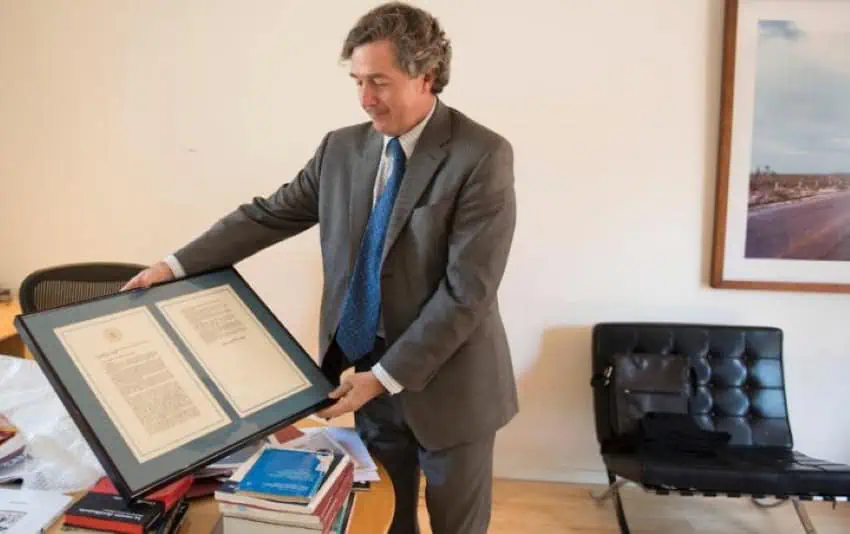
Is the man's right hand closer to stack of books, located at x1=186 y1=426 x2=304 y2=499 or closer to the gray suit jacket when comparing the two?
the gray suit jacket

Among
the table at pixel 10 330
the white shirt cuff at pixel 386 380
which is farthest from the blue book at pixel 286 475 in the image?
the table at pixel 10 330

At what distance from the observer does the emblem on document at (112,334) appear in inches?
49.4

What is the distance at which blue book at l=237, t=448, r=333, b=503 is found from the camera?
1.08 metres

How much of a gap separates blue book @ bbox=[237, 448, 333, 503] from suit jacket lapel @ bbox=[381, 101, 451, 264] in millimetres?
448

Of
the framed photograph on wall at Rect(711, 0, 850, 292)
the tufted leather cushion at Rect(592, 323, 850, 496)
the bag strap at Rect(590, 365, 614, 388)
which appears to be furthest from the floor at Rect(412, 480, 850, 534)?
the framed photograph on wall at Rect(711, 0, 850, 292)

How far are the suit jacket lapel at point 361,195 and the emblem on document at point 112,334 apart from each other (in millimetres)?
492

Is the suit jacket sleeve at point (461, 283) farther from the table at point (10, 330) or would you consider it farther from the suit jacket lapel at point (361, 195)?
the table at point (10, 330)

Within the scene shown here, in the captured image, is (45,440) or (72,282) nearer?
(45,440)

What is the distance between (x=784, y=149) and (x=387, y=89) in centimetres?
177

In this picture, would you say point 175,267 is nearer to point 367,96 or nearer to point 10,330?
point 367,96

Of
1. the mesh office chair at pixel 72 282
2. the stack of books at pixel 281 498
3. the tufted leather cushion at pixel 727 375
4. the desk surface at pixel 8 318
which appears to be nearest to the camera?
the stack of books at pixel 281 498

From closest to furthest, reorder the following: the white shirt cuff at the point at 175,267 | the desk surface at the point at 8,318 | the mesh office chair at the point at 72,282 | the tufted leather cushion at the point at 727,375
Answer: the white shirt cuff at the point at 175,267, the mesh office chair at the point at 72,282, the desk surface at the point at 8,318, the tufted leather cushion at the point at 727,375

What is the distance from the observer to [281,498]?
3.54 ft

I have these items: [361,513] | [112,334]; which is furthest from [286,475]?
[112,334]
